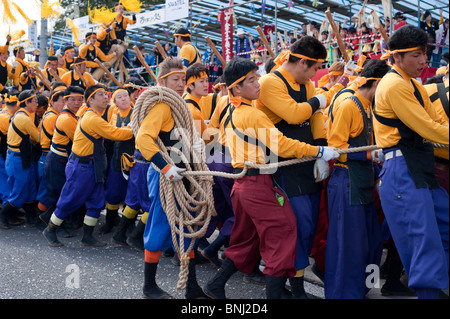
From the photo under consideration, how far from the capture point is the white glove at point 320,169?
328 cm

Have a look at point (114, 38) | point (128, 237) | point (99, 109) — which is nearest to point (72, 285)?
point (128, 237)

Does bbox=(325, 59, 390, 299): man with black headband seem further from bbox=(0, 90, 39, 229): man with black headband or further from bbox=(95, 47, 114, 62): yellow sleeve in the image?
bbox=(95, 47, 114, 62): yellow sleeve

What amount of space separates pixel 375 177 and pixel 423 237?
Answer: 125 centimetres

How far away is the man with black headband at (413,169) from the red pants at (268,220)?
2.28 feet

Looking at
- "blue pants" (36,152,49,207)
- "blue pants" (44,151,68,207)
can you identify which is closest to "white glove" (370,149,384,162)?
"blue pants" (44,151,68,207)

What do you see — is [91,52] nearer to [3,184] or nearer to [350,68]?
[3,184]

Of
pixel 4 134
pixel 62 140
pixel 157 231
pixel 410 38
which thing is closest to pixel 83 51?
pixel 4 134

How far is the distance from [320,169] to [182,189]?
114 centimetres

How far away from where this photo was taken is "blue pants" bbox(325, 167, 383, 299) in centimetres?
338

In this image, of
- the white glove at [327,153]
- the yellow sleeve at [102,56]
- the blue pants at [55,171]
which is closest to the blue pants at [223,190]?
the white glove at [327,153]

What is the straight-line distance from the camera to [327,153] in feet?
10.6

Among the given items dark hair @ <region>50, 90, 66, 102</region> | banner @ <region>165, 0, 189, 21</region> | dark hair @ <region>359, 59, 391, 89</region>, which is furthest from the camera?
banner @ <region>165, 0, 189, 21</region>

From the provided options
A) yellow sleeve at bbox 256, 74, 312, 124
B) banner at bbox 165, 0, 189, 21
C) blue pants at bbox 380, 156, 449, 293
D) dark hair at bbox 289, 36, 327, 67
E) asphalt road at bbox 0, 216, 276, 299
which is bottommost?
asphalt road at bbox 0, 216, 276, 299

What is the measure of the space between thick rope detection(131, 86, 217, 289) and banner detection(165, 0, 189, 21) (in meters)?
7.33
